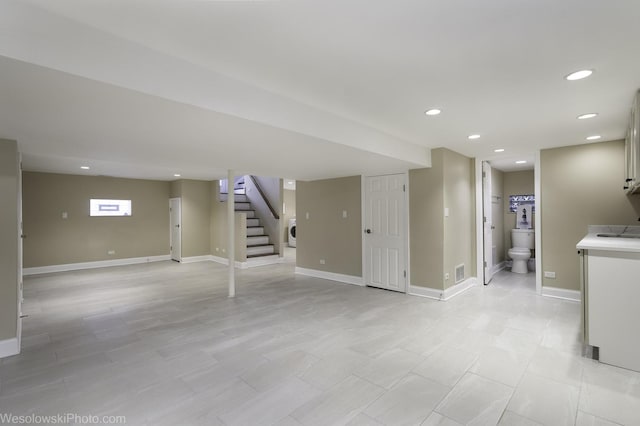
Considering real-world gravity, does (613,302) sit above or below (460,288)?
above

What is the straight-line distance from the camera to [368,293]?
16.1 ft

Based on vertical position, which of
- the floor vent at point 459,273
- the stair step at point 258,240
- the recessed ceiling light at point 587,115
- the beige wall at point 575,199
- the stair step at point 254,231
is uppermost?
the recessed ceiling light at point 587,115

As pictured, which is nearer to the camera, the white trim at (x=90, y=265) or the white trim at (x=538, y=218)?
the white trim at (x=538, y=218)

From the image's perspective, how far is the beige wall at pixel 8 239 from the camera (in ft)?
9.29

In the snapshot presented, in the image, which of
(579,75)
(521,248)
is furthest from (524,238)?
(579,75)

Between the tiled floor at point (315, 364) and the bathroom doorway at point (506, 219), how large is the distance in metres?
1.16

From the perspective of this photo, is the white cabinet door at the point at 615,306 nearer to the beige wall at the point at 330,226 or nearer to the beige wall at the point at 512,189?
the beige wall at the point at 330,226

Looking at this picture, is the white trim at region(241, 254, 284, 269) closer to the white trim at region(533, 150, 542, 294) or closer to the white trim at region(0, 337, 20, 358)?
the white trim at region(0, 337, 20, 358)

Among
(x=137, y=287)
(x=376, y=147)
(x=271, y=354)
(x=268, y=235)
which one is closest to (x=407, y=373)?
(x=271, y=354)

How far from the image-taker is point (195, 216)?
27.1 feet

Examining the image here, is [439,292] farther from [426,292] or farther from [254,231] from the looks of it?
[254,231]

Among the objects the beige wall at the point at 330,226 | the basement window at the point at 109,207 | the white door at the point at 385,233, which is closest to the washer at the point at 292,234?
the beige wall at the point at 330,226

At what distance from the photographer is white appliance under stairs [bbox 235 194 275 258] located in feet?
25.8

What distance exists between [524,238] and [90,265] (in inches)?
395
